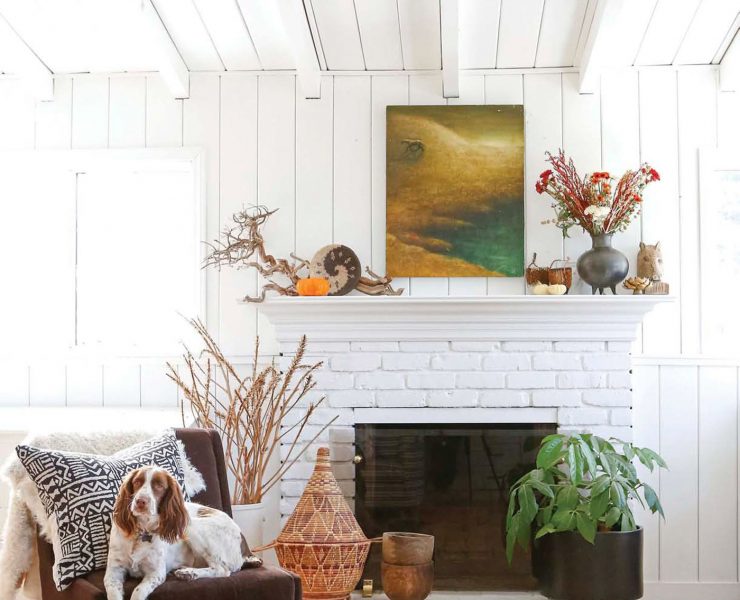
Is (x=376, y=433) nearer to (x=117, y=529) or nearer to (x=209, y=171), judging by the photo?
(x=209, y=171)

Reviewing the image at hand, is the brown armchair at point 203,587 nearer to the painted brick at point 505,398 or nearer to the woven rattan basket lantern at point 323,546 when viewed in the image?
the woven rattan basket lantern at point 323,546

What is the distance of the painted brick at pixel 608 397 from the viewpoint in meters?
4.03

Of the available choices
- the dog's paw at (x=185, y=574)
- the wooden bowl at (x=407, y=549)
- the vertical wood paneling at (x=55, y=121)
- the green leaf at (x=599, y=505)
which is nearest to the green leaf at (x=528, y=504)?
the green leaf at (x=599, y=505)

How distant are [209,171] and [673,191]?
211cm

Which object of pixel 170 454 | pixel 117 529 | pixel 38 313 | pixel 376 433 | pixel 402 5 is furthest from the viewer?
pixel 38 313

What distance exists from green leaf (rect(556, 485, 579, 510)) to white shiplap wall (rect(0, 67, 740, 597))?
0.70 metres

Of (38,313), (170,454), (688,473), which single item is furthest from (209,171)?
(688,473)

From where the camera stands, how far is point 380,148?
13.9ft

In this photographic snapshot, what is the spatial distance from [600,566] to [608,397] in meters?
0.76

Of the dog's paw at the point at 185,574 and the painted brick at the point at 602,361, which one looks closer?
the dog's paw at the point at 185,574

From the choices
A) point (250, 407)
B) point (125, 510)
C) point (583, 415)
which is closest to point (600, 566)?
point (583, 415)

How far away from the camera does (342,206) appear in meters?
4.23

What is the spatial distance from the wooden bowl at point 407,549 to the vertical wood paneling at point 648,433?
1.05m

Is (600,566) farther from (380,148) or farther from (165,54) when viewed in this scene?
(165,54)
